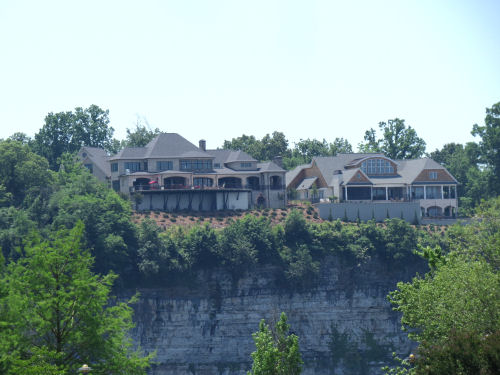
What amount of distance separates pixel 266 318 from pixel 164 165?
1083 inches

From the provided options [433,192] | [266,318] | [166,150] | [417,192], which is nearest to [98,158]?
[166,150]

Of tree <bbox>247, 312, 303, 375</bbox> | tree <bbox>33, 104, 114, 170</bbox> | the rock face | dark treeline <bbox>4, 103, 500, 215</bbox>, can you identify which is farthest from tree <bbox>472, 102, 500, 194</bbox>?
tree <bbox>247, 312, 303, 375</bbox>

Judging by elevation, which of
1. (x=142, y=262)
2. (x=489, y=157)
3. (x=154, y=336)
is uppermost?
(x=489, y=157)

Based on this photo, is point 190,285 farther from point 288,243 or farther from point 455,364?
point 455,364

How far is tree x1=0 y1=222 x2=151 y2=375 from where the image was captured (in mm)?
35469

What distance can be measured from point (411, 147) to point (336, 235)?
150 feet

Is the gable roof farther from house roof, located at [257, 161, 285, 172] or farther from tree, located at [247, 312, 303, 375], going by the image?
tree, located at [247, 312, 303, 375]

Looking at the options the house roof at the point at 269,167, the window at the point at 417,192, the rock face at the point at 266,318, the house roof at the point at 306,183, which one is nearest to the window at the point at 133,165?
the house roof at the point at 269,167

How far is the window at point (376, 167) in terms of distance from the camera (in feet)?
338

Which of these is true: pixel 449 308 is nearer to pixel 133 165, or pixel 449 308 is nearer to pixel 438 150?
pixel 133 165

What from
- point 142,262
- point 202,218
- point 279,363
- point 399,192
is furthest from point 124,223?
point 279,363

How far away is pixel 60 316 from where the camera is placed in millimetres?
36594

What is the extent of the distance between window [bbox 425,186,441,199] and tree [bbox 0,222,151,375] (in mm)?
69294

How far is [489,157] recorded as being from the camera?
110062 mm
